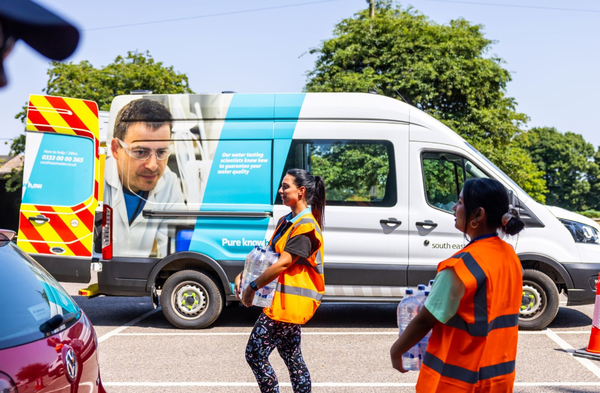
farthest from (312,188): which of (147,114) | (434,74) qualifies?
(434,74)

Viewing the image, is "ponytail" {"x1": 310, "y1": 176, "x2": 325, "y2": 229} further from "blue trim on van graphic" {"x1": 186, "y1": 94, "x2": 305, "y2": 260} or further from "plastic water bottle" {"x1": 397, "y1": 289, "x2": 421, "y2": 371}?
"blue trim on van graphic" {"x1": 186, "y1": 94, "x2": 305, "y2": 260}

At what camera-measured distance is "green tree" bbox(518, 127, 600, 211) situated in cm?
7702

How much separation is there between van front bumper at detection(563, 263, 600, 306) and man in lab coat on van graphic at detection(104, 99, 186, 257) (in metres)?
4.80

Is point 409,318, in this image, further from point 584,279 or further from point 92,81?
point 584,279

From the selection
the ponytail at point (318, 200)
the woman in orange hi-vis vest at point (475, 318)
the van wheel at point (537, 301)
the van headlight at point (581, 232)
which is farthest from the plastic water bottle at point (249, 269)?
the van headlight at point (581, 232)

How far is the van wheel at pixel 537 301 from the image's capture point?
23.6 feet

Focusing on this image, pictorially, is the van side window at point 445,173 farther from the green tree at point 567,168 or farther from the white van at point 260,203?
the green tree at point 567,168

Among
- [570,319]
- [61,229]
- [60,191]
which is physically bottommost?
[570,319]

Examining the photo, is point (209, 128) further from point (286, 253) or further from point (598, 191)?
point (598, 191)

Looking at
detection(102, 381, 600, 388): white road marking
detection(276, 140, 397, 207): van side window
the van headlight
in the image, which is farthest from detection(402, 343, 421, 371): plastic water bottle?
the van headlight

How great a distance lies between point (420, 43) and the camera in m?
23.3

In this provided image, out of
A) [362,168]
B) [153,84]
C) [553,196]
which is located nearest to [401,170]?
[362,168]

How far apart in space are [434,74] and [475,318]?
20.7m

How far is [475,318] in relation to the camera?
2.24 m
